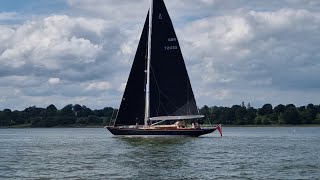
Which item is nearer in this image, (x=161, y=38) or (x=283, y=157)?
(x=283, y=157)

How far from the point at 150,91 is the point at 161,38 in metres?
6.93

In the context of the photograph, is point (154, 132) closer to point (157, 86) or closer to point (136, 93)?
point (157, 86)

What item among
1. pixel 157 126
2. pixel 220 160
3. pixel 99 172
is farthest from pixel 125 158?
pixel 157 126

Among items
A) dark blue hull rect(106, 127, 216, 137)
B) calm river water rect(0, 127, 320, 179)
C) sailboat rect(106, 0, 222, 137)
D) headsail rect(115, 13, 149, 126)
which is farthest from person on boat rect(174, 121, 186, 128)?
calm river water rect(0, 127, 320, 179)

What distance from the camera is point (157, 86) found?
85.9m

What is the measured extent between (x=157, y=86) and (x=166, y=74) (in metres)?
1.93

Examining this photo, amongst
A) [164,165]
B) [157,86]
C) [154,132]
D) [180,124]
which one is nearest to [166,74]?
[157,86]

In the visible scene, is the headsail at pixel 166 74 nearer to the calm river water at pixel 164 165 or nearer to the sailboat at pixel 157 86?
the sailboat at pixel 157 86

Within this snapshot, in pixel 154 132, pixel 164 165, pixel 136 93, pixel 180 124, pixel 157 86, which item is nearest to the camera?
pixel 164 165

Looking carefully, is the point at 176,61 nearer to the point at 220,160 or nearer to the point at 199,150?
the point at 199,150

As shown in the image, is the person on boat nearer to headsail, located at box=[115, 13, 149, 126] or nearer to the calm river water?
headsail, located at box=[115, 13, 149, 126]

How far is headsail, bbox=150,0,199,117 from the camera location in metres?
85.2

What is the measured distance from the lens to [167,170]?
44.1m

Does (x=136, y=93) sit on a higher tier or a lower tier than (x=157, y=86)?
lower
